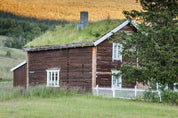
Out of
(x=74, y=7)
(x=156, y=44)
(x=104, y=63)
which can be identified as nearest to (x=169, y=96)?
(x=156, y=44)

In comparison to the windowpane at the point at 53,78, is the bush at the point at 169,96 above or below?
below

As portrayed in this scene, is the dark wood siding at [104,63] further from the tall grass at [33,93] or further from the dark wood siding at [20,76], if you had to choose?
the dark wood siding at [20,76]

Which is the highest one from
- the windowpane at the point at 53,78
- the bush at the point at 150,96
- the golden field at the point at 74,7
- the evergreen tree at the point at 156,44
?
the golden field at the point at 74,7

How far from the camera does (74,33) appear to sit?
37.5 metres

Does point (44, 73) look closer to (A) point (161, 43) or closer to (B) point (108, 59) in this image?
(B) point (108, 59)

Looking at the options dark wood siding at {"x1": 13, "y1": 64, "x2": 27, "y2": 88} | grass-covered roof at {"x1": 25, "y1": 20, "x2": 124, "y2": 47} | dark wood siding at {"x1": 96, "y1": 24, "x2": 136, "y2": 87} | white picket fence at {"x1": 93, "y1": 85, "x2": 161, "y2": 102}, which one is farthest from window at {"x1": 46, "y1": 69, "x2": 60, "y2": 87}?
white picket fence at {"x1": 93, "y1": 85, "x2": 161, "y2": 102}

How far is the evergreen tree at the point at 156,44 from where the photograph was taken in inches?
1000

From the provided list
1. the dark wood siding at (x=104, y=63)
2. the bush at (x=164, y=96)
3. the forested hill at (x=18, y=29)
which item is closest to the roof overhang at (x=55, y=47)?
the dark wood siding at (x=104, y=63)

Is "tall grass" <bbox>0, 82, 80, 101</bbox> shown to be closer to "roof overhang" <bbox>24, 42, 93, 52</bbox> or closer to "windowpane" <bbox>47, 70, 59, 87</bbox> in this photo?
"roof overhang" <bbox>24, 42, 93, 52</bbox>

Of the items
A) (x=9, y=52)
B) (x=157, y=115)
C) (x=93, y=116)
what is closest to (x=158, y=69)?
(x=157, y=115)

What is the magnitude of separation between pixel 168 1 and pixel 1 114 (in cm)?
1606

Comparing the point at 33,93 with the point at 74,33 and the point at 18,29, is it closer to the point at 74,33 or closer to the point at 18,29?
the point at 74,33

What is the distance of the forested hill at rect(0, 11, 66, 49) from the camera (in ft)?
452

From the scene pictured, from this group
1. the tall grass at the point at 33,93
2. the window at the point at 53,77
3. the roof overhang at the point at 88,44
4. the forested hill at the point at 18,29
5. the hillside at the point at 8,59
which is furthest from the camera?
the forested hill at the point at 18,29
